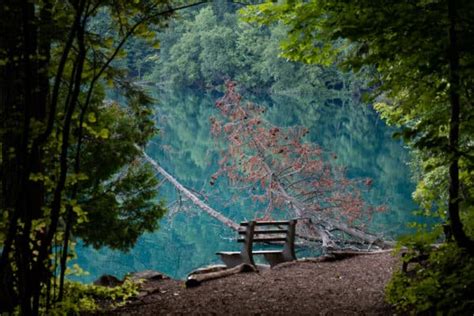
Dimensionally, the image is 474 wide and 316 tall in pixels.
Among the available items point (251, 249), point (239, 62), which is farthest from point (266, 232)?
point (239, 62)

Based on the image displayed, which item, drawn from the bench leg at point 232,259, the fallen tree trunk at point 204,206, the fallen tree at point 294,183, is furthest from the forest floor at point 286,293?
the fallen tree trunk at point 204,206

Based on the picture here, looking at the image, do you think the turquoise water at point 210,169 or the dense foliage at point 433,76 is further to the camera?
the turquoise water at point 210,169

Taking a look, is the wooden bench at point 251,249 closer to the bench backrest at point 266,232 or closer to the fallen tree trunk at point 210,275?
the bench backrest at point 266,232

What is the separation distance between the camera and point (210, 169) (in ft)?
97.7

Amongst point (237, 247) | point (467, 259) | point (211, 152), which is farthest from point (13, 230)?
point (211, 152)

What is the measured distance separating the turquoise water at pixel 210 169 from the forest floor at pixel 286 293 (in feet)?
7.63

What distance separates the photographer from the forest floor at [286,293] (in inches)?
211

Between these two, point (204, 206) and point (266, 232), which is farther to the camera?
point (204, 206)

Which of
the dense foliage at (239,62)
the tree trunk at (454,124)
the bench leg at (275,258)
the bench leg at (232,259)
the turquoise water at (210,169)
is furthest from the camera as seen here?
the dense foliage at (239,62)

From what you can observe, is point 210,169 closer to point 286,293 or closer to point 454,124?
point 286,293

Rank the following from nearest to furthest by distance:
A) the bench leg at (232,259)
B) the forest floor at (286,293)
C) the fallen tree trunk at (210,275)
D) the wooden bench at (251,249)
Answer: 1. the forest floor at (286,293)
2. the fallen tree trunk at (210,275)
3. the wooden bench at (251,249)
4. the bench leg at (232,259)

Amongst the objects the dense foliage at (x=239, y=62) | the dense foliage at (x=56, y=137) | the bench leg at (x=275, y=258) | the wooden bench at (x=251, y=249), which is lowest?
the bench leg at (x=275, y=258)

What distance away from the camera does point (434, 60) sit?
12.7 feet

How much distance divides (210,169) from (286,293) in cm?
2363
